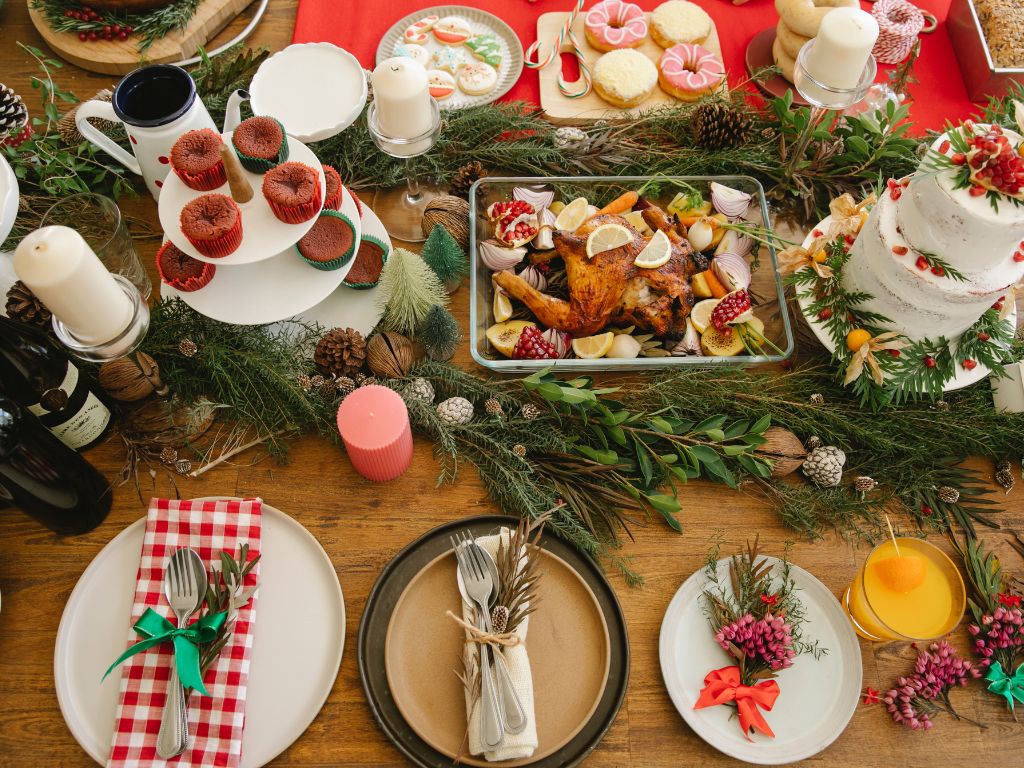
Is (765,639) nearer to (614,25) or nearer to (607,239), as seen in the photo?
(607,239)

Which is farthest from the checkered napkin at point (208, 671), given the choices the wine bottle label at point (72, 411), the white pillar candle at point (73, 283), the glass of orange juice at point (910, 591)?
the glass of orange juice at point (910, 591)

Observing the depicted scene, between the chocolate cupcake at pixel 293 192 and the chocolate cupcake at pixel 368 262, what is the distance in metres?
0.17

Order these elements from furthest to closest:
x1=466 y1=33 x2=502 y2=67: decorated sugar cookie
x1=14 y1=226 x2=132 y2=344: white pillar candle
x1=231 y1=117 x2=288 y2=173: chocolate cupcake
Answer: x1=466 y1=33 x2=502 y2=67: decorated sugar cookie → x1=231 y1=117 x2=288 y2=173: chocolate cupcake → x1=14 y1=226 x2=132 y2=344: white pillar candle

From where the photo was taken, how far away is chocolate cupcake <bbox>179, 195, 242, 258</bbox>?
3.38ft

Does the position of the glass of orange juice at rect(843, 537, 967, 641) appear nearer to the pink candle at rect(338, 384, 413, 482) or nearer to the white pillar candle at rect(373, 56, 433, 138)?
the pink candle at rect(338, 384, 413, 482)

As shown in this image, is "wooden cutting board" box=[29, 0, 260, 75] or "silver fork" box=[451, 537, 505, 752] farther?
"wooden cutting board" box=[29, 0, 260, 75]

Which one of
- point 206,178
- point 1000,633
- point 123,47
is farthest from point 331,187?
point 1000,633

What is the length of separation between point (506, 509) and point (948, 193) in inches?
29.3

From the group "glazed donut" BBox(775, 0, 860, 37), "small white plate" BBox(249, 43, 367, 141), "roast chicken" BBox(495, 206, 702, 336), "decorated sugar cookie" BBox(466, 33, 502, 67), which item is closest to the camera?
"roast chicken" BBox(495, 206, 702, 336)

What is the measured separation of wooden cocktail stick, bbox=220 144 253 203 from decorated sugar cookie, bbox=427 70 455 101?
1.74 ft

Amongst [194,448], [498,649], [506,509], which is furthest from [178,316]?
[498,649]

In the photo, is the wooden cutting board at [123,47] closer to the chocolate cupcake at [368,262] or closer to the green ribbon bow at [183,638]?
the chocolate cupcake at [368,262]

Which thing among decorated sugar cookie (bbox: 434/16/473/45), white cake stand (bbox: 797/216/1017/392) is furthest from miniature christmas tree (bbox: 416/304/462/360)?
decorated sugar cookie (bbox: 434/16/473/45)

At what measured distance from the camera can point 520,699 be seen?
974 mm
